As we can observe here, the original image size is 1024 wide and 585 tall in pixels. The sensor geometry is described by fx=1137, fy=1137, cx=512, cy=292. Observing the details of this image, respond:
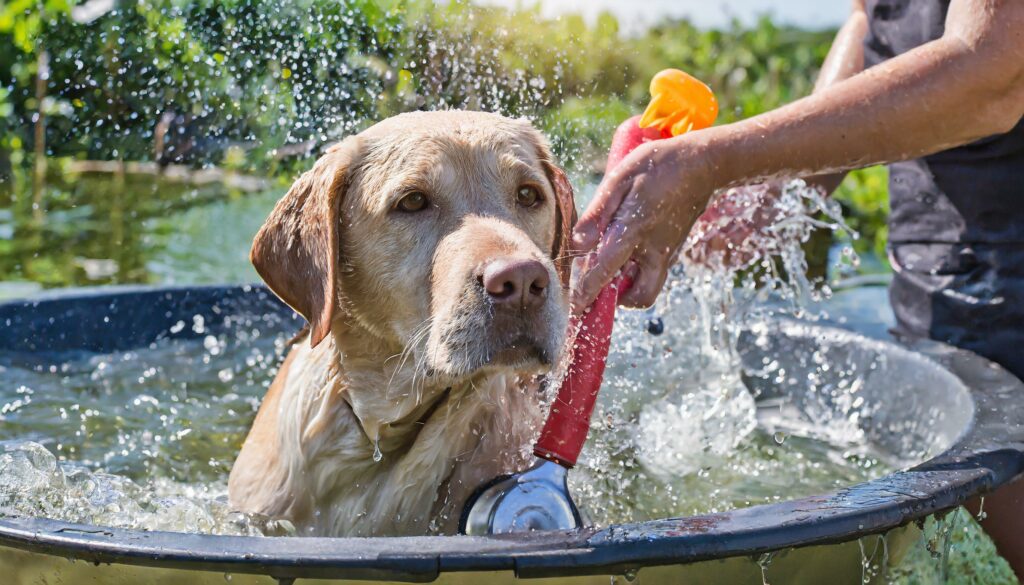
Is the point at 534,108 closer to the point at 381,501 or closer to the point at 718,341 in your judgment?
the point at 718,341

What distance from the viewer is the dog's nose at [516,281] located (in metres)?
2.71

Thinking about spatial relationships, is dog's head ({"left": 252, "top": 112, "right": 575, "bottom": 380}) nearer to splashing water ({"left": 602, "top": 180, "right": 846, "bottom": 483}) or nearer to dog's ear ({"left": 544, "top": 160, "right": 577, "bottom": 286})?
dog's ear ({"left": 544, "top": 160, "right": 577, "bottom": 286})

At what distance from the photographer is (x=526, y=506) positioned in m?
2.87

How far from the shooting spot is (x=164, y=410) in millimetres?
4684

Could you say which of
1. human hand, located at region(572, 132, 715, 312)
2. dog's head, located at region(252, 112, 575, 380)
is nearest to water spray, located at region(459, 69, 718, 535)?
human hand, located at region(572, 132, 715, 312)

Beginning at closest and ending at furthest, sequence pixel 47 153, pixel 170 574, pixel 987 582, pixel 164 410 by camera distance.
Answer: pixel 170 574
pixel 987 582
pixel 164 410
pixel 47 153

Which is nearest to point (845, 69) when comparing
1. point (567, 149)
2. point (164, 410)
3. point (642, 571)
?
point (567, 149)

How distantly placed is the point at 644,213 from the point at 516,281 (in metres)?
0.48

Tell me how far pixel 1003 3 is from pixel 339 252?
199cm

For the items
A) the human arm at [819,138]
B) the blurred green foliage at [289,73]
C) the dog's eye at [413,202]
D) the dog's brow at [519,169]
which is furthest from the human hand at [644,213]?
the blurred green foliage at [289,73]

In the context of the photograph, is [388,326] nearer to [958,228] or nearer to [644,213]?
[644,213]

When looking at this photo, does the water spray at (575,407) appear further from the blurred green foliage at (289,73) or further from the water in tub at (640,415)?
the blurred green foliage at (289,73)

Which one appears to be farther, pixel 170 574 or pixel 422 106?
pixel 422 106

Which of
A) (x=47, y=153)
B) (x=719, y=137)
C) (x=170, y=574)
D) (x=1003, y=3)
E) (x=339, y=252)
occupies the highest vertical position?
(x=1003, y=3)
